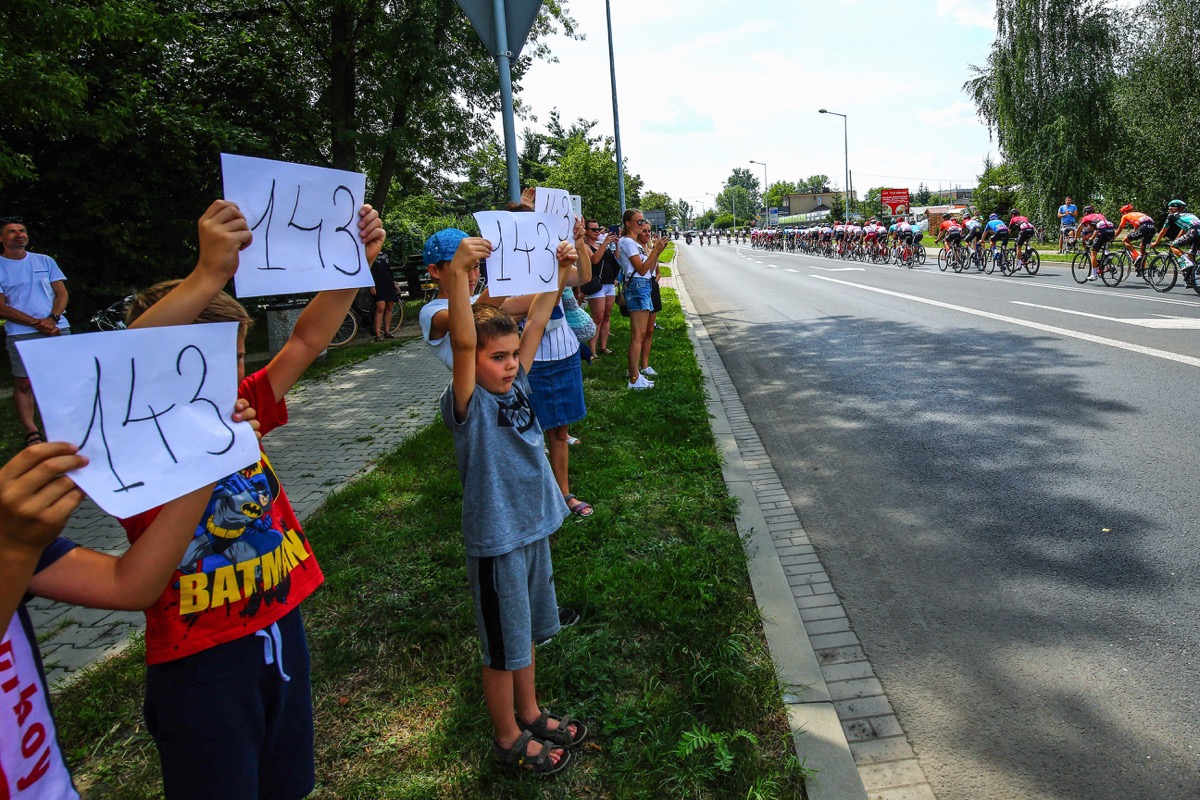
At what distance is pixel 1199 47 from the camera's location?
2452cm

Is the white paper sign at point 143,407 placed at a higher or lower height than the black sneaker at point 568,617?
higher

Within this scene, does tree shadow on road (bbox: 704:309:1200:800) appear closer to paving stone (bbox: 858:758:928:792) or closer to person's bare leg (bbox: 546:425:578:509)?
paving stone (bbox: 858:758:928:792)

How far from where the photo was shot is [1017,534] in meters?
4.35

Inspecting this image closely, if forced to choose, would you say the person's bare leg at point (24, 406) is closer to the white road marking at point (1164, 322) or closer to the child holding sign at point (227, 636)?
the child holding sign at point (227, 636)

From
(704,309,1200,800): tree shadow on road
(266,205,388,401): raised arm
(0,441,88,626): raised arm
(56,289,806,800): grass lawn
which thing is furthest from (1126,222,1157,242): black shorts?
(0,441,88,626): raised arm

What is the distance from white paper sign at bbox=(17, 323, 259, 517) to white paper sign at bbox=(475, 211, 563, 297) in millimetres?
1474

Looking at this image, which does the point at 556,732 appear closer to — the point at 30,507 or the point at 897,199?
the point at 30,507

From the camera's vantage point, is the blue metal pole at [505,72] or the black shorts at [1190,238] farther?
the black shorts at [1190,238]

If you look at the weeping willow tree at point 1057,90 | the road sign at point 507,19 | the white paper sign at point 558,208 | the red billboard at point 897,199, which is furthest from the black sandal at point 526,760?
the red billboard at point 897,199

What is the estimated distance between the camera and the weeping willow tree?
27188 millimetres

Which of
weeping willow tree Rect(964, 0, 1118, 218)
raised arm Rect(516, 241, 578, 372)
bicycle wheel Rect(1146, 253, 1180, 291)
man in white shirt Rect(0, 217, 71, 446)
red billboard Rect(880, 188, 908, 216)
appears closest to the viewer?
raised arm Rect(516, 241, 578, 372)

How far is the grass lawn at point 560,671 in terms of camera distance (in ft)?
8.58

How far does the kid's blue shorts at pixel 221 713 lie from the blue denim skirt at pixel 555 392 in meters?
2.70

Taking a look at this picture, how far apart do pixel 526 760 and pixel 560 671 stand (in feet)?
1.82
